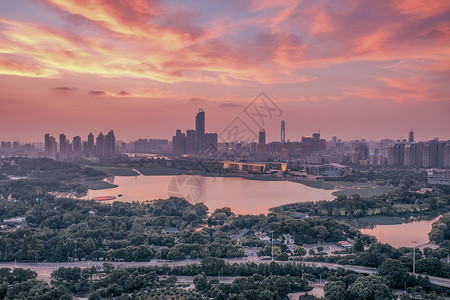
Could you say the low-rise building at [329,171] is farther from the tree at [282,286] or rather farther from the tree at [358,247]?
the tree at [282,286]

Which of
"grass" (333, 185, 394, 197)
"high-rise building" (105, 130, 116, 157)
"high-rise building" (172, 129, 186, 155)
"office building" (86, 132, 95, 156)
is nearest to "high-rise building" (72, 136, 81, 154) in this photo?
"office building" (86, 132, 95, 156)

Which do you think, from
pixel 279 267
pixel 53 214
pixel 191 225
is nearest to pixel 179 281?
pixel 279 267

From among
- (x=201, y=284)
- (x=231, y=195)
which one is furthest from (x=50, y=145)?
(x=201, y=284)

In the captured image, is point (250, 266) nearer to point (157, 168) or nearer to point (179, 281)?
point (179, 281)

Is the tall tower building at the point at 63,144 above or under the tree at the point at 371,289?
above

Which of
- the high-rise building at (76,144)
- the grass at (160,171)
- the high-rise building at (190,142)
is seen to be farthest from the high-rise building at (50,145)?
the grass at (160,171)

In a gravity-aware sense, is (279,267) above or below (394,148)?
below
